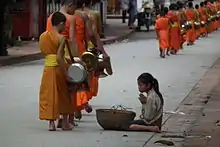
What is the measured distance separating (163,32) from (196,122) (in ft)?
48.1

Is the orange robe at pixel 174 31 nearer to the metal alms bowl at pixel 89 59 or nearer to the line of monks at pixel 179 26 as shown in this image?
the line of monks at pixel 179 26

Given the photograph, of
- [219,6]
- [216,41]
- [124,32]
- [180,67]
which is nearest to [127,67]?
[180,67]

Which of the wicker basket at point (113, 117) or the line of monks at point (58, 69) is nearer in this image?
the line of monks at point (58, 69)

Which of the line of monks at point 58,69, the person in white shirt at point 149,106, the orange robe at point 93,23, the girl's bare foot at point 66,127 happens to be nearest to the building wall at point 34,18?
the orange robe at point 93,23

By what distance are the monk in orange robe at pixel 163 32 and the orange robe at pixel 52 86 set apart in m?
15.4

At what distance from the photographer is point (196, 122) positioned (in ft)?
39.6

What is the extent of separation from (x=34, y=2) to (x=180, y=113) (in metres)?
20.3

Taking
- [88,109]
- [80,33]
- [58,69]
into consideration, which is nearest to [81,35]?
[80,33]

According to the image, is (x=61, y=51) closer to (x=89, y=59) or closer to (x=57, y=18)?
(x=57, y=18)

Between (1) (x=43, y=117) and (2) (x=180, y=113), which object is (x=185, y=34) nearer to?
(2) (x=180, y=113)

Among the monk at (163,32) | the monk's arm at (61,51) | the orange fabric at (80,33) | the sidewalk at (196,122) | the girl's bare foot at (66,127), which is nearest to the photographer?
the sidewalk at (196,122)

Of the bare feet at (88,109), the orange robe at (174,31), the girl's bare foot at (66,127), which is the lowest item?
the orange robe at (174,31)

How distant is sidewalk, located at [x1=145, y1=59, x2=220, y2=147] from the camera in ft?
34.1

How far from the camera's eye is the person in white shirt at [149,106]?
35.9 feet
